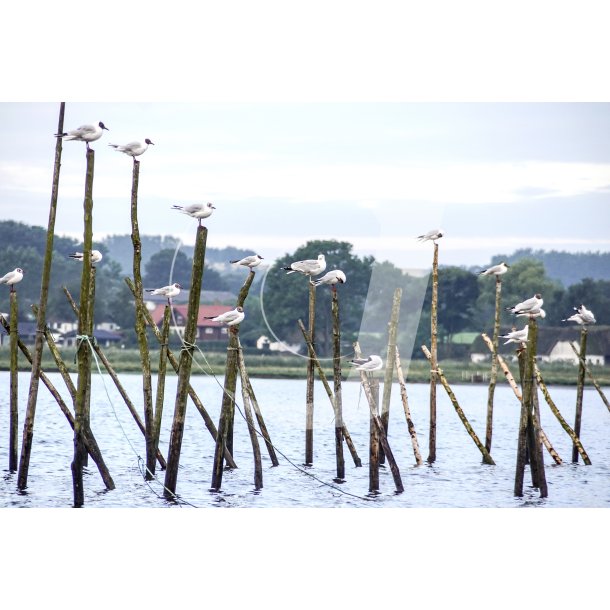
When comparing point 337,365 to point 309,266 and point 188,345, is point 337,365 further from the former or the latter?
point 188,345

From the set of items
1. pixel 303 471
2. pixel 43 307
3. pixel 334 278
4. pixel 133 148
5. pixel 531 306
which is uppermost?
pixel 133 148

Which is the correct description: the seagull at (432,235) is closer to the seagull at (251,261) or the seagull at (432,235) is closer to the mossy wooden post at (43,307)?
the seagull at (251,261)

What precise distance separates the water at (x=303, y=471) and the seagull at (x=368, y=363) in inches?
15.2

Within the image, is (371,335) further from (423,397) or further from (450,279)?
(423,397)

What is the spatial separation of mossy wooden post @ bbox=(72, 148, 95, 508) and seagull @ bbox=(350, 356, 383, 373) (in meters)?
2.86

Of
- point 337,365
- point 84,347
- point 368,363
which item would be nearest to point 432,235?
point 368,363

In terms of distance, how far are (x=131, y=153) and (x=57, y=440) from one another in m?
8.48

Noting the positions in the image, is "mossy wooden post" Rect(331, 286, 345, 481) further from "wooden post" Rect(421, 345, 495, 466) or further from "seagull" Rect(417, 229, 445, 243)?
"wooden post" Rect(421, 345, 495, 466)

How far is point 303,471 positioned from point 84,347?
12.2 feet

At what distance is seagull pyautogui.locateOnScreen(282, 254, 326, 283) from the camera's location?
529 inches

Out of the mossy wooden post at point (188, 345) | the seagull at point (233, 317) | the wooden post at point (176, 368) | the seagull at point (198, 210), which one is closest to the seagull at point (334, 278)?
the seagull at point (233, 317)

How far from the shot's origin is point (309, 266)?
13.6 metres
